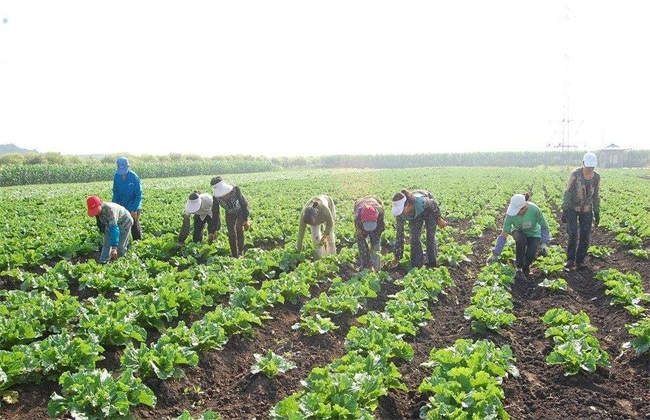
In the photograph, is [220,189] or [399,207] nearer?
[399,207]

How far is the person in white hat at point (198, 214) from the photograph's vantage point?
11.3 meters

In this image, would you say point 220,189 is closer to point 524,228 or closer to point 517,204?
point 517,204

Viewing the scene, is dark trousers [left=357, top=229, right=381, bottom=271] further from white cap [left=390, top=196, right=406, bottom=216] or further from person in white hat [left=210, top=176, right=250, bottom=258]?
person in white hat [left=210, top=176, right=250, bottom=258]

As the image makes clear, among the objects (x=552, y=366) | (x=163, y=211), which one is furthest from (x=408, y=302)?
(x=163, y=211)

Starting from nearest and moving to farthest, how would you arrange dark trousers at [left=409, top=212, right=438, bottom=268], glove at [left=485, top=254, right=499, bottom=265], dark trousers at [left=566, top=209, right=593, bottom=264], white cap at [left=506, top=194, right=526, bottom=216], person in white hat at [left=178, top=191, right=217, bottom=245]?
white cap at [left=506, top=194, right=526, bottom=216], dark trousers at [left=409, top=212, right=438, bottom=268], glove at [left=485, top=254, right=499, bottom=265], dark trousers at [left=566, top=209, right=593, bottom=264], person in white hat at [left=178, top=191, right=217, bottom=245]

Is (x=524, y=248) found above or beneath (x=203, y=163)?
beneath

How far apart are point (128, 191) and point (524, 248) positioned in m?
8.18

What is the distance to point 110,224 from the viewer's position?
33.2ft

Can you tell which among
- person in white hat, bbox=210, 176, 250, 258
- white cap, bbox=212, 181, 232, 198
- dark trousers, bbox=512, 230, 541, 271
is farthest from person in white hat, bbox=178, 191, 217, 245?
dark trousers, bbox=512, 230, 541, 271

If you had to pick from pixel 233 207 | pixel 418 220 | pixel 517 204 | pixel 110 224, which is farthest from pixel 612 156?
pixel 110 224

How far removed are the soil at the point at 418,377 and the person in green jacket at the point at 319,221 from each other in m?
1.62

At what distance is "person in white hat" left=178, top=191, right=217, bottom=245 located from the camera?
443 inches

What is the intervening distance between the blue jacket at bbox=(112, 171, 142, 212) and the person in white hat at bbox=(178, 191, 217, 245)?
1205 millimetres

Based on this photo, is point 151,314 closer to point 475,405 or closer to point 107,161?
point 475,405
